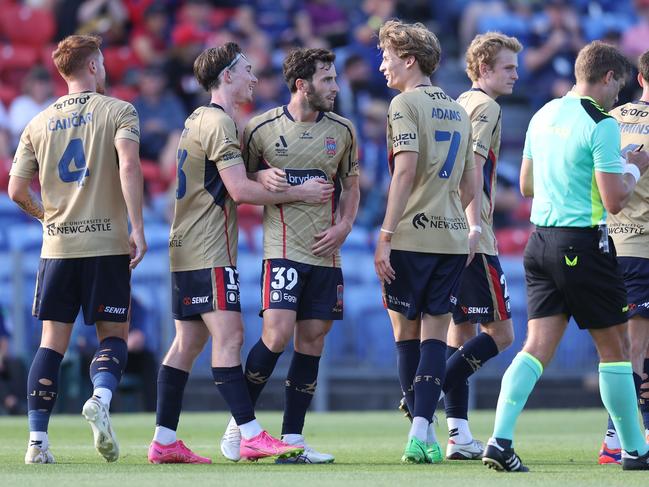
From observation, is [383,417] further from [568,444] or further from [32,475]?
[32,475]

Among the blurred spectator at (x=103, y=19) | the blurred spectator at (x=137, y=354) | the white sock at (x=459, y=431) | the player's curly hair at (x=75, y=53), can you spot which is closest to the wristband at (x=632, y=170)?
the white sock at (x=459, y=431)

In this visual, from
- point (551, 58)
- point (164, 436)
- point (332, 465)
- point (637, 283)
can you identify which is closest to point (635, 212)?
point (637, 283)

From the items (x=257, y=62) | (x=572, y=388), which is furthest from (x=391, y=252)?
(x=257, y=62)

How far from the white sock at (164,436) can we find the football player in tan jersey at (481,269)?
5.80ft

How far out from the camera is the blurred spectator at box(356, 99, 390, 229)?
1789cm

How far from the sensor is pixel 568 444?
9836mm

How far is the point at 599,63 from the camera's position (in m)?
7.21

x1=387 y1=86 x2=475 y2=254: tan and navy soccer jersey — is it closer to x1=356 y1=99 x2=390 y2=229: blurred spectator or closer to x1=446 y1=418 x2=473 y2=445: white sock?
x1=446 y1=418 x2=473 y2=445: white sock

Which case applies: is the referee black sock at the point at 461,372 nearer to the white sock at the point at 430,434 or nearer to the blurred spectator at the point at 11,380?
the white sock at the point at 430,434

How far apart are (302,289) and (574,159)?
5.77 ft

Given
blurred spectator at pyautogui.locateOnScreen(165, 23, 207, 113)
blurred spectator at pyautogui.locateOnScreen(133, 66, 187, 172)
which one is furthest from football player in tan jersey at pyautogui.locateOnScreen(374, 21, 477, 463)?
blurred spectator at pyautogui.locateOnScreen(165, 23, 207, 113)

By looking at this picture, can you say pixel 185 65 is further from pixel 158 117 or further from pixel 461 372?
pixel 461 372

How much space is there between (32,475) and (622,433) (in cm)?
318

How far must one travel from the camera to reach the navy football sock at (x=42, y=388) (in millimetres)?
7633
